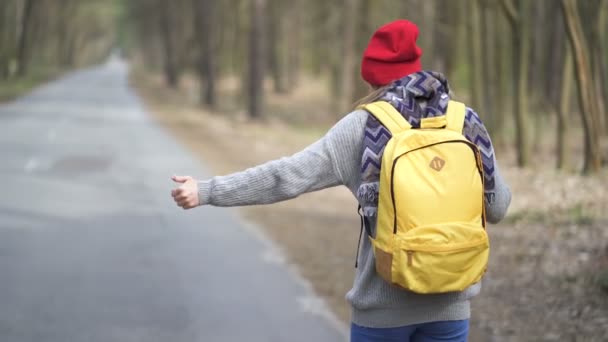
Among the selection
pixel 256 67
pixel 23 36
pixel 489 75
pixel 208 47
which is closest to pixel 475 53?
pixel 489 75

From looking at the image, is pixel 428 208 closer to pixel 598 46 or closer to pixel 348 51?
pixel 598 46

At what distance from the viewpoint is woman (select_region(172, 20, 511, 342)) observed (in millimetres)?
2902

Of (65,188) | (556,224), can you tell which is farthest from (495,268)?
(65,188)

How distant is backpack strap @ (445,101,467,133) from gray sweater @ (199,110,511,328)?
11.3 inches

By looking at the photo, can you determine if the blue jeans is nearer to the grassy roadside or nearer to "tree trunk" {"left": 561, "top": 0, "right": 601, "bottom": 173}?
"tree trunk" {"left": 561, "top": 0, "right": 601, "bottom": 173}

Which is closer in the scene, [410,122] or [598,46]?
[410,122]

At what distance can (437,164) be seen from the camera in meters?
2.74

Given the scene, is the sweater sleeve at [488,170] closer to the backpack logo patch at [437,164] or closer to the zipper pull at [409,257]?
the backpack logo patch at [437,164]

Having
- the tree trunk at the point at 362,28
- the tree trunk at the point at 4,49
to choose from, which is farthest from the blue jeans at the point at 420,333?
the tree trunk at the point at 4,49

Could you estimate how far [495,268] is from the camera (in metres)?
8.03

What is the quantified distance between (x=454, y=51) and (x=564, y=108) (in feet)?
44.0

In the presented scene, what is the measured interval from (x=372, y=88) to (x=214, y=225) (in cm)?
758

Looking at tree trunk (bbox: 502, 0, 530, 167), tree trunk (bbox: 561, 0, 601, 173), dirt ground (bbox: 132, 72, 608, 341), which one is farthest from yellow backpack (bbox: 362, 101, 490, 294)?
tree trunk (bbox: 502, 0, 530, 167)

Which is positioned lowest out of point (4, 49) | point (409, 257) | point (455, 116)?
point (4, 49)
